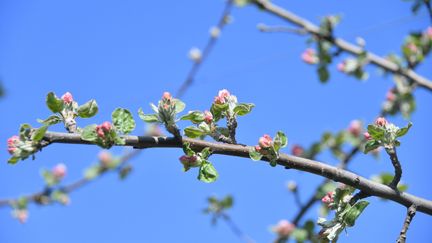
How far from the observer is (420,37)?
317cm

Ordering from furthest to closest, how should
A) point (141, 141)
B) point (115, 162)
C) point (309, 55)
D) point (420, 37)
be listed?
1. point (115, 162)
2. point (309, 55)
3. point (420, 37)
4. point (141, 141)

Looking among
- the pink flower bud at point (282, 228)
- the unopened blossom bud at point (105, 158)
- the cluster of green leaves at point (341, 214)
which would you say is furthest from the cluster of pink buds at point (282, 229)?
the cluster of green leaves at point (341, 214)

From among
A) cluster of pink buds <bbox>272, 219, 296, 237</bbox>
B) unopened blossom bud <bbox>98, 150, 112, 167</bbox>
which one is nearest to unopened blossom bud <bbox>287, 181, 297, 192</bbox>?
cluster of pink buds <bbox>272, 219, 296, 237</bbox>

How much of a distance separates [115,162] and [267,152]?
387cm

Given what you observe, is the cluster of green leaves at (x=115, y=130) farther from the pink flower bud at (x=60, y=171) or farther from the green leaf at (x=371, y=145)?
the pink flower bud at (x=60, y=171)

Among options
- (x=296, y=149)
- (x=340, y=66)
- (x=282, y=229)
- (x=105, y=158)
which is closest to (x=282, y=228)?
(x=282, y=229)

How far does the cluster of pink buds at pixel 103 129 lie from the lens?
1.21 m

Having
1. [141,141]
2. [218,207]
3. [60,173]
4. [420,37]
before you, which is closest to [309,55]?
[420,37]

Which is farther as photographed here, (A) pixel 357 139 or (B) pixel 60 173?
(B) pixel 60 173

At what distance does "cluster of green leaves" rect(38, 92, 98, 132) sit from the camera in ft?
4.33

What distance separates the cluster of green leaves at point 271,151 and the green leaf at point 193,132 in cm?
16

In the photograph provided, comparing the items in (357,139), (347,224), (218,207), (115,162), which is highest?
(115,162)

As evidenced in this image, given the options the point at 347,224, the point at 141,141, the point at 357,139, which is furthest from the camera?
the point at 357,139

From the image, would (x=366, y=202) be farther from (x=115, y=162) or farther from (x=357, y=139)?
(x=115, y=162)
